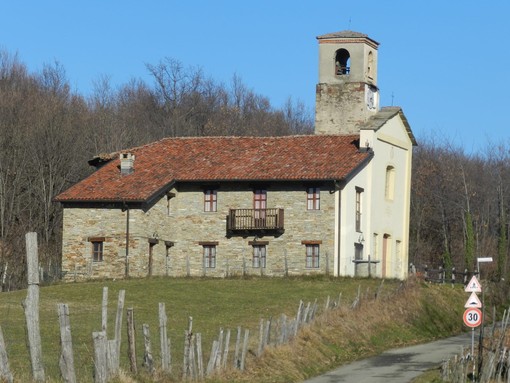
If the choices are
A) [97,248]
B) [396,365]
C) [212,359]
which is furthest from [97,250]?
[212,359]

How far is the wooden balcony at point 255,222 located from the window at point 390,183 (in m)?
7.06

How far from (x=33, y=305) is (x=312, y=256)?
3707cm

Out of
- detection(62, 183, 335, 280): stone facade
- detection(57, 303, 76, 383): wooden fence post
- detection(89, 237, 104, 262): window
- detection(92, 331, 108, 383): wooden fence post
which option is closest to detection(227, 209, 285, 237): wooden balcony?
detection(62, 183, 335, 280): stone facade

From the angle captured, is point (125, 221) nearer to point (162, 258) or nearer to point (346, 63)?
point (162, 258)

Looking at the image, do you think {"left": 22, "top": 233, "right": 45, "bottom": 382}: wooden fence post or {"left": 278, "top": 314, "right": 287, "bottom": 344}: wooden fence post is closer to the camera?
{"left": 22, "top": 233, "right": 45, "bottom": 382}: wooden fence post

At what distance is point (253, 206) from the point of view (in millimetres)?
59312

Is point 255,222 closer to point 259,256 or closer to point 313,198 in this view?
point 259,256

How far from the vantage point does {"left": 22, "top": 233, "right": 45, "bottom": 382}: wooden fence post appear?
2106 cm

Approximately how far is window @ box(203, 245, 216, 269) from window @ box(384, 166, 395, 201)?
9.25 m

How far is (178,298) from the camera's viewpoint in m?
49.3

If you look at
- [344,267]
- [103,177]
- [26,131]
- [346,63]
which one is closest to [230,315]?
[344,267]

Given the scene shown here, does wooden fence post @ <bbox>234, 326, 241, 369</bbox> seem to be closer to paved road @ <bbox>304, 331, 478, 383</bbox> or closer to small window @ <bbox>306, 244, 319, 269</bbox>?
paved road @ <bbox>304, 331, 478, 383</bbox>

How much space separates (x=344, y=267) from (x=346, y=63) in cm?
1222

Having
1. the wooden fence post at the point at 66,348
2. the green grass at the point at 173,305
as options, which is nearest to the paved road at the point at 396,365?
the green grass at the point at 173,305
